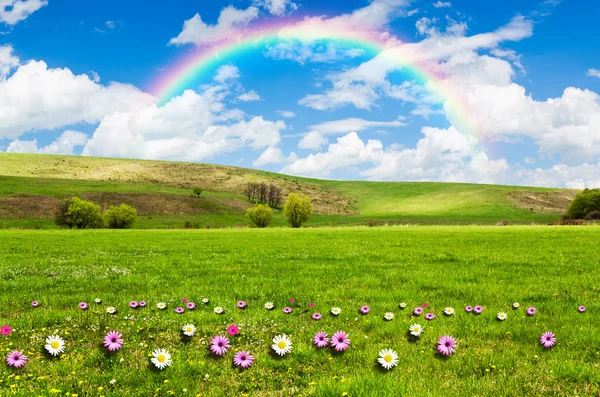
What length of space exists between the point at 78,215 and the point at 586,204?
127169mm

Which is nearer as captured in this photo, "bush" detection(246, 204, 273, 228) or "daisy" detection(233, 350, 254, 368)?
"daisy" detection(233, 350, 254, 368)

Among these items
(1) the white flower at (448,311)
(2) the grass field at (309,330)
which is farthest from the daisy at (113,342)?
(1) the white flower at (448,311)

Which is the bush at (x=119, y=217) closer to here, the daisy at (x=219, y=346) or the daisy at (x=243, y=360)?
the daisy at (x=219, y=346)

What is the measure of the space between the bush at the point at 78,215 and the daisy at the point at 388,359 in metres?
90.4

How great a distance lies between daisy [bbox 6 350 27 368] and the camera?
6.40 meters

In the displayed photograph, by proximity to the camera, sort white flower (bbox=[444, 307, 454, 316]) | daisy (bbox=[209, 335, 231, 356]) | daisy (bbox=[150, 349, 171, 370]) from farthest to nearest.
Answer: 1. white flower (bbox=[444, 307, 454, 316])
2. daisy (bbox=[209, 335, 231, 356])
3. daisy (bbox=[150, 349, 171, 370])

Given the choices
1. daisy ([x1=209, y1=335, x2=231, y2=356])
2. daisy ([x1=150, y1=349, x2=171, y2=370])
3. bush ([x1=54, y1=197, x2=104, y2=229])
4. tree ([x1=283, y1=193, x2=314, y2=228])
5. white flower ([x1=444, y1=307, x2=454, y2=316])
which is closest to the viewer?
daisy ([x1=150, y1=349, x2=171, y2=370])

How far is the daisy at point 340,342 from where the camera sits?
7043 millimetres

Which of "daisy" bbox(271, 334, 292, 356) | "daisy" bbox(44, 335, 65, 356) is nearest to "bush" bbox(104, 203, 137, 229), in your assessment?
"daisy" bbox(44, 335, 65, 356)

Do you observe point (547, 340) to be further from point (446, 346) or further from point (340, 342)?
point (340, 342)

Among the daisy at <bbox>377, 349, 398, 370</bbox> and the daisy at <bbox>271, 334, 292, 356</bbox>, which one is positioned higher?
the daisy at <bbox>377, 349, 398, 370</bbox>

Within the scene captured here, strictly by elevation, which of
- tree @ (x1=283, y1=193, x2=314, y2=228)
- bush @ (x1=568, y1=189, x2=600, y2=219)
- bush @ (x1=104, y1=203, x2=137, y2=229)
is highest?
bush @ (x1=568, y1=189, x2=600, y2=219)

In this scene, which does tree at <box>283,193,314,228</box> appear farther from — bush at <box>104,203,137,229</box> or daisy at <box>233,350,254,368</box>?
daisy at <box>233,350,254,368</box>

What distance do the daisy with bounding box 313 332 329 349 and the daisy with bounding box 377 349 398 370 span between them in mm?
1039
